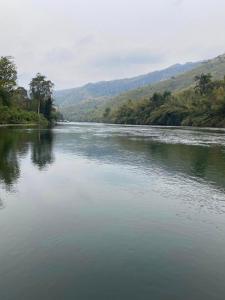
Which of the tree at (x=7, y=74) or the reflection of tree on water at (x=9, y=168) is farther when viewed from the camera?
the tree at (x=7, y=74)

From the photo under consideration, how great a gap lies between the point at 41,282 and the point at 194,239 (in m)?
7.91

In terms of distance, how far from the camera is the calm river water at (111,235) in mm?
12445

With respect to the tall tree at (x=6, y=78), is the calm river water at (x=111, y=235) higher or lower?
lower

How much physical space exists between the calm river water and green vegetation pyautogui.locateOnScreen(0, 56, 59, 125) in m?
112

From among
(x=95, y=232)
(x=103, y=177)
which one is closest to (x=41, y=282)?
(x=95, y=232)

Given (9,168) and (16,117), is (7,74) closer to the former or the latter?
(16,117)

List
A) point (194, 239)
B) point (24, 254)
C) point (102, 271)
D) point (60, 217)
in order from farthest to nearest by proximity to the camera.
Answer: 1. point (60, 217)
2. point (194, 239)
3. point (24, 254)
4. point (102, 271)

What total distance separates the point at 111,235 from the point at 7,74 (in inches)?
5486

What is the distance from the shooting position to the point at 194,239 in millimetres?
17281

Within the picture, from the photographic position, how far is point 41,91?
→ 18850 cm

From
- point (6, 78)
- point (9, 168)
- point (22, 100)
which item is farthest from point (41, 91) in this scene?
point (9, 168)

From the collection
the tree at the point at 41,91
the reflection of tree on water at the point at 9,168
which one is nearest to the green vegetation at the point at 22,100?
the tree at the point at 41,91

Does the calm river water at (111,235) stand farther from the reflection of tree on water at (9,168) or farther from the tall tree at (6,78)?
the tall tree at (6,78)

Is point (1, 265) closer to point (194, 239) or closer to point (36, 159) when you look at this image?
point (194, 239)
